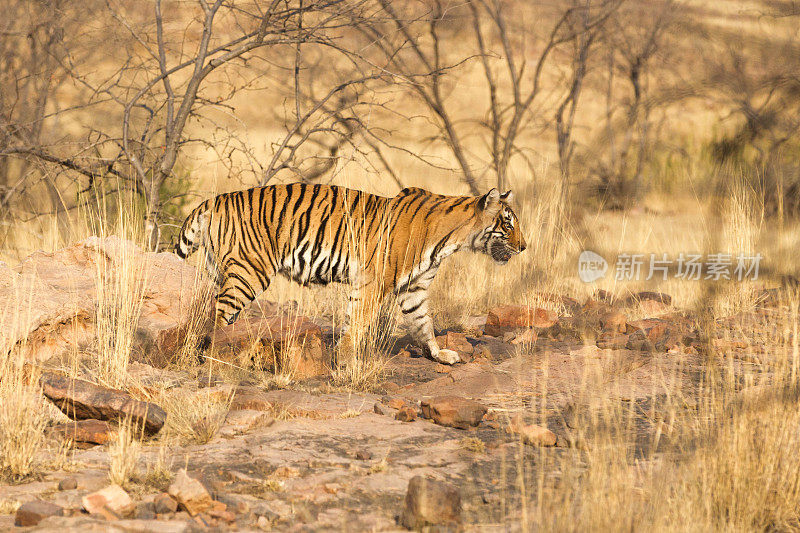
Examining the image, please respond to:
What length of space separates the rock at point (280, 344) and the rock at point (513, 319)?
1.81 m

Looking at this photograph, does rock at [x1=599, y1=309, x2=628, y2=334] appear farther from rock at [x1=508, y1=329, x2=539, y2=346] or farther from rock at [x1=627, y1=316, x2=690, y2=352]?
rock at [x1=508, y1=329, x2=539, y2=346]

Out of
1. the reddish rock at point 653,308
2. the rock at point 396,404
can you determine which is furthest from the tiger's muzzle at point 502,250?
the reddish rock at point 653,308

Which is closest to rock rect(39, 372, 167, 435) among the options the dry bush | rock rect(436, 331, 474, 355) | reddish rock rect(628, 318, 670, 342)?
the dry bush

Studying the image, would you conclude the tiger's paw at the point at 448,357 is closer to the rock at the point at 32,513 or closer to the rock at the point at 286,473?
the rock at the point at 286,473

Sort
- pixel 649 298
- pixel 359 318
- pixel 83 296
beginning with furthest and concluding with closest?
pixel 649 298, pixel 359 318, pixel 83 296

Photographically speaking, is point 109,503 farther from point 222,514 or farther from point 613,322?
point 613,322

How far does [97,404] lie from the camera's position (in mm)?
3967

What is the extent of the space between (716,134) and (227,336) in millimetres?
9896

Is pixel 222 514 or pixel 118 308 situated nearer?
pixel 222 514

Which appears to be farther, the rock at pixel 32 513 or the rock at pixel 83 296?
the rock at pixel 83 296

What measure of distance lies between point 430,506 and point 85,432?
5.92 ft

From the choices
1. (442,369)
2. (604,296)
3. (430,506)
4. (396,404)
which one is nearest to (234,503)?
(430,506)

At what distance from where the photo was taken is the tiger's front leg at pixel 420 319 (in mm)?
6301

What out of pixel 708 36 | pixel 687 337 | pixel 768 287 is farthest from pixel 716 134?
pixel 687 337
